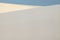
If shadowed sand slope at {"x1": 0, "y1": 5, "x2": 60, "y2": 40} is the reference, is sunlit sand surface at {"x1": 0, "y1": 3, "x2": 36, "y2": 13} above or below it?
above

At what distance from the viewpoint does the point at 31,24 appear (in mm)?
699

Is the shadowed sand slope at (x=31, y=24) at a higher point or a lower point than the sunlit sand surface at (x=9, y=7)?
lower

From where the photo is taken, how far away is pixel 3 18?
2.21 ft

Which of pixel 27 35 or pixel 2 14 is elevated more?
pixel 2 14

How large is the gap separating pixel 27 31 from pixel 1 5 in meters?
0.33

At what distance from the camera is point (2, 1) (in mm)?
771

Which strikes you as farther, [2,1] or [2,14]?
[2,1]

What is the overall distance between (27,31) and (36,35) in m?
0.09

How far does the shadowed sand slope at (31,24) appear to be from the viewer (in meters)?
0.68

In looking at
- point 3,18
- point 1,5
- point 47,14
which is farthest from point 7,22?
point 47,14

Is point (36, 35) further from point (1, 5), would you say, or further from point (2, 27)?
point (1, 5)

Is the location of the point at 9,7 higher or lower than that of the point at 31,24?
higher

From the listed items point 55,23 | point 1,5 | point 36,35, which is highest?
point 1,5

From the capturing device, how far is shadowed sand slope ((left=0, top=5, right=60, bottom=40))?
681mm
